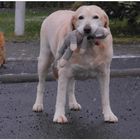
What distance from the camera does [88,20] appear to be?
20.2ft

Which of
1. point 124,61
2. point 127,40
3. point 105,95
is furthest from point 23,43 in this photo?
point 105,95

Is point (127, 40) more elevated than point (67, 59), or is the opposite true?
point (67, 59)

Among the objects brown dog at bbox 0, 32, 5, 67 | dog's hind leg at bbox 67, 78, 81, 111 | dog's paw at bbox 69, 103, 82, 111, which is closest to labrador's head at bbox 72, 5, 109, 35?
dog's hind leg at bbox 67, 78, 81, 111

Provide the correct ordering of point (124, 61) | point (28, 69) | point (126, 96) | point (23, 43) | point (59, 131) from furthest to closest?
1. point (23, 43)
2. point (124, 61)
3. point (28, 69)
4. point (126, 96)
5. point (59, 131)

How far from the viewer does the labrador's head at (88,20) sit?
20.0ft

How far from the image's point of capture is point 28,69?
10477 millimetres

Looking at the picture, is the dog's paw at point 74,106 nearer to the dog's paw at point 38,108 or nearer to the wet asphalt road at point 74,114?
the wet asphalt road at point 74,114

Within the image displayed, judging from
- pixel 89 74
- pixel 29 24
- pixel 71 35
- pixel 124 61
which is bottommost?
pixel 29 24

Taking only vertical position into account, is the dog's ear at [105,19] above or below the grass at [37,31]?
above

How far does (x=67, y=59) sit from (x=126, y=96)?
207 centimetres

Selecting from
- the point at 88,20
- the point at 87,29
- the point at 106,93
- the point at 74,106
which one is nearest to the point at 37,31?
the point at 74,106

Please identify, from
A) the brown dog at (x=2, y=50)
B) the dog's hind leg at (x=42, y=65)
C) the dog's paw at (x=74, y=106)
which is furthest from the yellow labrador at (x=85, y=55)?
the brown dog at (x=2, y=50)

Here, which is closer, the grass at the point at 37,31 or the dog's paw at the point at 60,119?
the dog's paw at the point at 60,119

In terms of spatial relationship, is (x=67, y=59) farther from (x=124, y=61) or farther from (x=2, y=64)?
(x=124, y=61)
